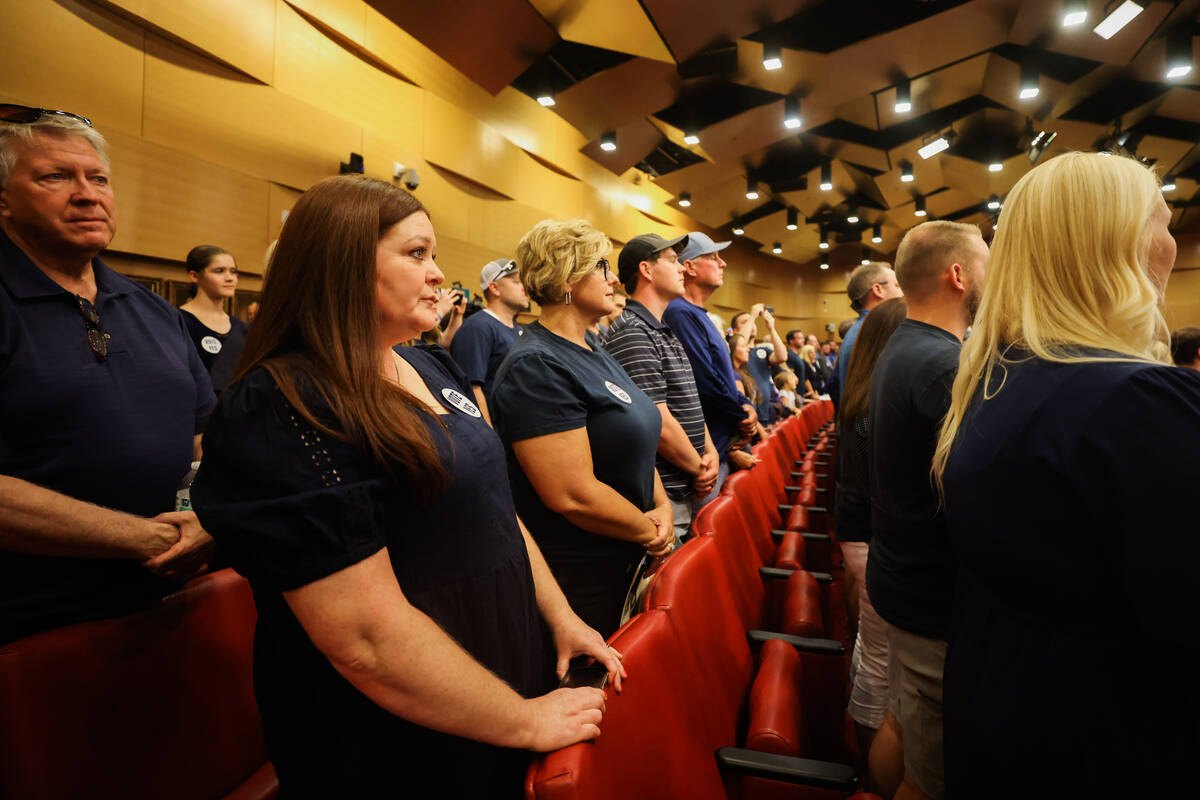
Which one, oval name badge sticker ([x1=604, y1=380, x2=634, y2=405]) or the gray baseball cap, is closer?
oval name badge sticker ([x1=604, y1=380, x2=634, y2=405])

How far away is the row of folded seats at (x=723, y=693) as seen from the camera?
767 mm

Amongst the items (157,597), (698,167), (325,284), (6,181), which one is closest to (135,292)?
(6,181)

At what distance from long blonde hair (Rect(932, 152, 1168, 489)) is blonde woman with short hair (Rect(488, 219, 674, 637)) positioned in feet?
2.24

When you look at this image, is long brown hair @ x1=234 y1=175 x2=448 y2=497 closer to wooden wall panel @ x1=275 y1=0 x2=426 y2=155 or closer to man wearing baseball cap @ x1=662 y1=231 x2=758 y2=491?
man wearing baseball cap @ x1=662 y1=231 x2=758 y2=491

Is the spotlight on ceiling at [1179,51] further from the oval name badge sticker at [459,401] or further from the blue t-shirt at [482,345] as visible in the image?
the oval name badge sticker at [459,401]

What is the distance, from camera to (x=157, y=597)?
1.03 m

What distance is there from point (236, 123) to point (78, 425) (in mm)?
3280

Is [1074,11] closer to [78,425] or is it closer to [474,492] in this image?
[474,492]

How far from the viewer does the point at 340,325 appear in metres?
0.72

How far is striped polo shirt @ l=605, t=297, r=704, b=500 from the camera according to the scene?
181cm

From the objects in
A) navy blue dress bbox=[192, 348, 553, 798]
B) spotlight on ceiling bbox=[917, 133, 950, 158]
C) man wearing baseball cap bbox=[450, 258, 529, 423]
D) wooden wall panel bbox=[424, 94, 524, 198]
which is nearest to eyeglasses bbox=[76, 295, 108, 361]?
navy blue dress bbox=[192, 348, 553, 798]

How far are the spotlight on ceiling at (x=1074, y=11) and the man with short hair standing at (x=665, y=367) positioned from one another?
3.79m

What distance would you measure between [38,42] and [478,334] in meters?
2.18

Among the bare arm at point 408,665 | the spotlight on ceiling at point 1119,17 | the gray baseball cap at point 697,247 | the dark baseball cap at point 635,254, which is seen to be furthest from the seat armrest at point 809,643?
the spotlight on ceiling at point 1119,17
